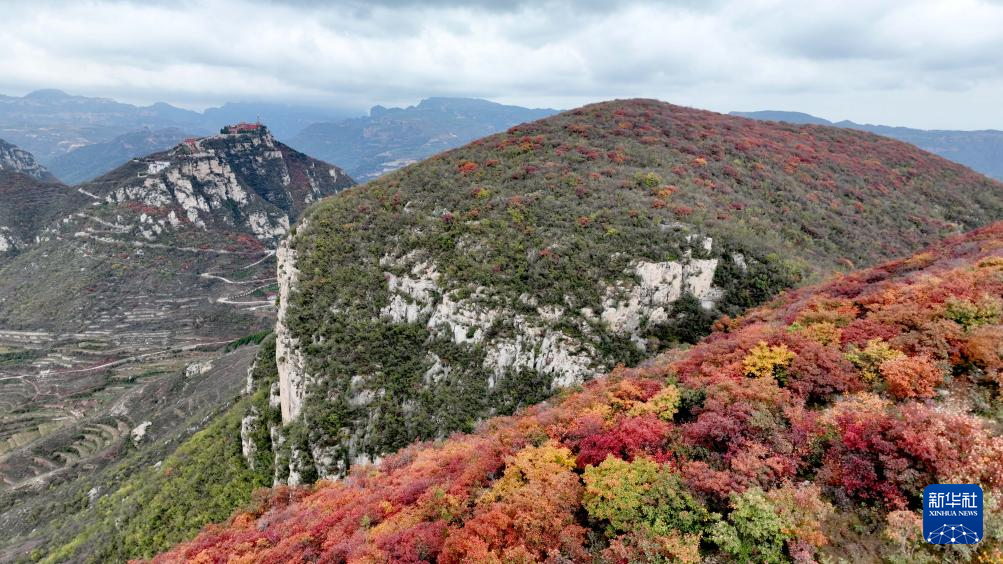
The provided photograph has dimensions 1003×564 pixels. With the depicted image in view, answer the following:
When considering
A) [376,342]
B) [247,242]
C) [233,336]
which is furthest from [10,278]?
[376,342]

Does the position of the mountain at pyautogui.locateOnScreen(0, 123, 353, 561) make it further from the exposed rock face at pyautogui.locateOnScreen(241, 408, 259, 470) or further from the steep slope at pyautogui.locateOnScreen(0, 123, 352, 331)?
the exposed rock face at pyautogui.locateOnScreen(241, 408, 259, 470)

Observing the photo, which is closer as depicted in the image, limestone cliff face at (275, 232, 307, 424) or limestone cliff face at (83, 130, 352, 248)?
limestone cliff face at (275, 232, 307, 424)

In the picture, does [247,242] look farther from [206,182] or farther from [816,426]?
[816,426]

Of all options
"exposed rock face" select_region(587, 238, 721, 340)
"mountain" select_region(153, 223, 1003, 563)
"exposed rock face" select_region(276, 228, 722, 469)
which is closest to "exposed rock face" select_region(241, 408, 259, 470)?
"exposed rock face" select_region(276, 228, 722, 469)

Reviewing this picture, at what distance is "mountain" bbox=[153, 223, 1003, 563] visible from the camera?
27.1 feet

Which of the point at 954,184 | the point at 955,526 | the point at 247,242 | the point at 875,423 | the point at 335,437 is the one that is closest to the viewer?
the point at 955,526

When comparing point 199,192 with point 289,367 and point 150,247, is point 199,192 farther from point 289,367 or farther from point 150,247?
point 289,367

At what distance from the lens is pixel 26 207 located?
154 meters

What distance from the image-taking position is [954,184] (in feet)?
187

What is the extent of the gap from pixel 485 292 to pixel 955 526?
83.4 feet

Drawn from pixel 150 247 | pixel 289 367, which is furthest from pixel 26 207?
pixel 289 367

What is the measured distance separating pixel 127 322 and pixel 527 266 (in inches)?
5746

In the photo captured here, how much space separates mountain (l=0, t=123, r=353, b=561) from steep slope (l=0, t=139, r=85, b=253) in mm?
→ 2032

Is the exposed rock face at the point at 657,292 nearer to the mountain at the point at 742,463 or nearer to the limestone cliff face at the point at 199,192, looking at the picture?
the mountain at the point at 742,463
